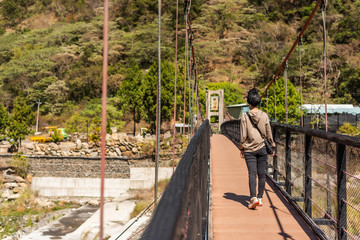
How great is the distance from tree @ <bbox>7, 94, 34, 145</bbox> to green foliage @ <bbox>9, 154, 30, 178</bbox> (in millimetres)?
4274

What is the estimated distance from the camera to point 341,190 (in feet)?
6.36

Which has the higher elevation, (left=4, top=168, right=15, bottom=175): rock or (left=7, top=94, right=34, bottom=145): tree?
(left=7, top=94, right=34, bottom=145): tree

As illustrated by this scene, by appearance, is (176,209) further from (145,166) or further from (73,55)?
(73,55)

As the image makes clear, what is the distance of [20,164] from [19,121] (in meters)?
7.48

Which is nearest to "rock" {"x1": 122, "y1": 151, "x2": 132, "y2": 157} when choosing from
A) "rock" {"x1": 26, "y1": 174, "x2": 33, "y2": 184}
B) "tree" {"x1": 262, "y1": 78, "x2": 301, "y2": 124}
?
"rock" {"x1": 26, "y1": 174, "x2": 33, "y2": 184}

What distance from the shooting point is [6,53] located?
4825 cm

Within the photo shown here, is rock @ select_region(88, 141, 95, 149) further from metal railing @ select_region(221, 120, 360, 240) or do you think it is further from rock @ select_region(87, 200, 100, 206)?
metal railing @ select_region(221, 120, 360, 240)

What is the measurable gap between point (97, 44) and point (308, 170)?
42273 mm

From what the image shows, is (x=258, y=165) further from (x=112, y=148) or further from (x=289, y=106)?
(x=289, y=106)

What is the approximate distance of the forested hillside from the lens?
99.5 feet

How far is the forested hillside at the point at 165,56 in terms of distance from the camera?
30312mm

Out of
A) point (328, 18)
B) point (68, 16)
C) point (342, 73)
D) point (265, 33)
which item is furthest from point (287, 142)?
point (68, 16)

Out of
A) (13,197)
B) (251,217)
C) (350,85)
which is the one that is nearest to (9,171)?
(13,197)

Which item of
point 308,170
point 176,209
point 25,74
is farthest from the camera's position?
point 25,74
